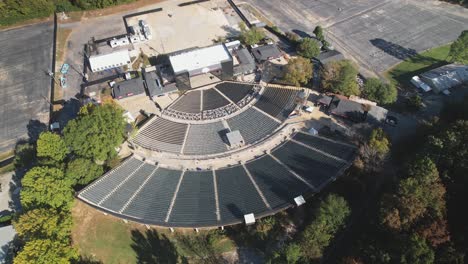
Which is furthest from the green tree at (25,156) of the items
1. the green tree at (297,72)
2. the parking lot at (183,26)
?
the green tree at (297,72)

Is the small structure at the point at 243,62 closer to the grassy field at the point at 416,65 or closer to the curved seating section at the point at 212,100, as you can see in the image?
the curved seating section at the point at 212,100

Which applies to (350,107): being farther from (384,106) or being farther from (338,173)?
(338,173)

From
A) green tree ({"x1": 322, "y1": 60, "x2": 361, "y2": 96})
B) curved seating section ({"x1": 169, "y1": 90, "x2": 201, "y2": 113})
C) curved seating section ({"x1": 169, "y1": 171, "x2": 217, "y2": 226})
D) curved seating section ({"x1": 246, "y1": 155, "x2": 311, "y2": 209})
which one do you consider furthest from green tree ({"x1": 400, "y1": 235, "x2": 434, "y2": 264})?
curved seating section ({"x1": 169, "y1": 90, "x2": 201, "y2": 113})

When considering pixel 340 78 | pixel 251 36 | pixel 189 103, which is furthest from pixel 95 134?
pixel 340 78

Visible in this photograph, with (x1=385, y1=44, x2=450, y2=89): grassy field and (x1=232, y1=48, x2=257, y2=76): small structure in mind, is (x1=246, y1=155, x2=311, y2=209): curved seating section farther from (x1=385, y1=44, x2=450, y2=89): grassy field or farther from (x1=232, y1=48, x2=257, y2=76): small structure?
(x1=385, y1=44, x2=450, y2=89): grassy field

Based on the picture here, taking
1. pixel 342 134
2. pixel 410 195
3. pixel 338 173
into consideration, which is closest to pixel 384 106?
pixel 342 134
